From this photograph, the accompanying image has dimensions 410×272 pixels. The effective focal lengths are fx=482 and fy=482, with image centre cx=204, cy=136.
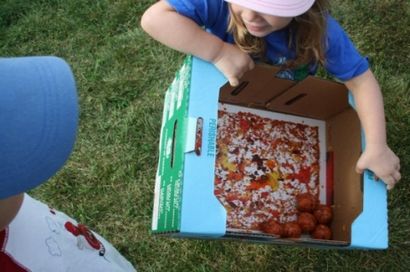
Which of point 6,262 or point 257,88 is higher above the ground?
point 257,88

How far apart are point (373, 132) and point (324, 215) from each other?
→ 0.38 metres

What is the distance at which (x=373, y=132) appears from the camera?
142 cm

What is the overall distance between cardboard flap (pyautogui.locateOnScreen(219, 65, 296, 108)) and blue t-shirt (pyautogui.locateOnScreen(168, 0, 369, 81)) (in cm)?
6

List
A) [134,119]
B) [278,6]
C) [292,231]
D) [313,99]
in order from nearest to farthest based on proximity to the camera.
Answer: [278,6] → [292,231] → [313,99] → [134,119]

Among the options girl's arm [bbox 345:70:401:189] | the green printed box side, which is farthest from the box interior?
the green printed box side

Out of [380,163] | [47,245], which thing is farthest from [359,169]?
[47,245]

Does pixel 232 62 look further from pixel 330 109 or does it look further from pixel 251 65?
pixel 330 109

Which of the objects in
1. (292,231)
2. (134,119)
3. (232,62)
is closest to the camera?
(232,62)

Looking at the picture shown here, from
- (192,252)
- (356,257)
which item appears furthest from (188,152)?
(356,257)

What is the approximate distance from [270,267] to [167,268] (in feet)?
1.27

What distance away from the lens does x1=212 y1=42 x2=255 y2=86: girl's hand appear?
136 cm

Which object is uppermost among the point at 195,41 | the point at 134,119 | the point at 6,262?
the point at 195,41

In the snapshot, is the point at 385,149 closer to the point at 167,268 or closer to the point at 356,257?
the point at 356,257

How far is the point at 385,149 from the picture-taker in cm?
142
